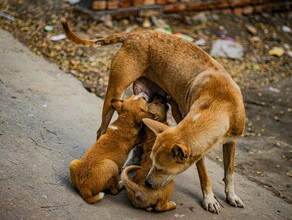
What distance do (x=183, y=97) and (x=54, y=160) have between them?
4.40 ft

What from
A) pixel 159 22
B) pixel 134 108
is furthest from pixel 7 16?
pixel 134 108

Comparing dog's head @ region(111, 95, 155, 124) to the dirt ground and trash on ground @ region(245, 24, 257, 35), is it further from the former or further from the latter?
trash on ground @ region(245, 24, 257, 35)

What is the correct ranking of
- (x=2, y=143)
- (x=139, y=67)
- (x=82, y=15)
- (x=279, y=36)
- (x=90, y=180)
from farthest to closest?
(x=279, y=36)
(x=82, y=15)
(x=139, y=67)
(x=2, y=143)
(x=90, y=180)

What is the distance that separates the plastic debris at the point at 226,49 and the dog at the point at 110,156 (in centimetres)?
372

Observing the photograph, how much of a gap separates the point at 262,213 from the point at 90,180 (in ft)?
5.37

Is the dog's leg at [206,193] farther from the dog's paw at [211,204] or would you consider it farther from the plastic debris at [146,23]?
the plastic debris at [146,23]

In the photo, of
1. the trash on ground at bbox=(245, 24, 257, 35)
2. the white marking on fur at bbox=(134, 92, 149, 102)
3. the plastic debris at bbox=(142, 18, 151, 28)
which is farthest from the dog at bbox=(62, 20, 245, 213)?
the trash on ground at bbox=(245, 24, 257, 35)

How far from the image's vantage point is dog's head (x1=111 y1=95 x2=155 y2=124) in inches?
159

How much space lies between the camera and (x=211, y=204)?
3.89 metres

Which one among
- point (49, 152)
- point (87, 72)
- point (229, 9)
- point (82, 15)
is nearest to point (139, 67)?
point (49, 152)

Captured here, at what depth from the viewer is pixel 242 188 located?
178 inches

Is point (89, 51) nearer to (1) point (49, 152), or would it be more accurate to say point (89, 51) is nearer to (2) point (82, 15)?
(2) point (82, 15)

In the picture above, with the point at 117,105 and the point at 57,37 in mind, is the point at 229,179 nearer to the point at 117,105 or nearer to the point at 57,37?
the point at 117,105

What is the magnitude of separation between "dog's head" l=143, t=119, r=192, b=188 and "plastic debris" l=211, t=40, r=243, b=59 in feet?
14.2
